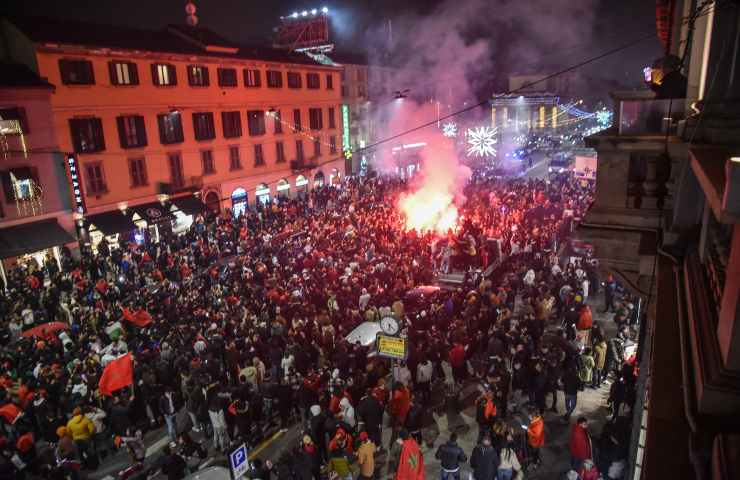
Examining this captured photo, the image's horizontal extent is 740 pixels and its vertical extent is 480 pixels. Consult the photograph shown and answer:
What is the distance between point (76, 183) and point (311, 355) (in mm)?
17697

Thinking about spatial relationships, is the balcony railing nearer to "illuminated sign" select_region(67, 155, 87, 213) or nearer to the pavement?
the pavement

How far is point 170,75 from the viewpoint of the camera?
2820 cm

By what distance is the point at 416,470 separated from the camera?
25.5 feet

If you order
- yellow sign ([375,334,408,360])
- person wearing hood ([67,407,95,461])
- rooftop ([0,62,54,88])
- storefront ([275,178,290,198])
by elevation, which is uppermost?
rooftop ([0,62,54,88])

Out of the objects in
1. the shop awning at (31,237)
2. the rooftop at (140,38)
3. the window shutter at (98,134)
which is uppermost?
the rooftop at (140,38)

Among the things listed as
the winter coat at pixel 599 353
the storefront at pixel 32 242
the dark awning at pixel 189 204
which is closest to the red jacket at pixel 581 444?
the winter coat at pixel 599 353

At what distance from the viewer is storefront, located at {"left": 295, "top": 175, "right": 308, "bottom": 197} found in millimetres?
38619

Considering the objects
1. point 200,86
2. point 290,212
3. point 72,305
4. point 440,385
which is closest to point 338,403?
point 440,385

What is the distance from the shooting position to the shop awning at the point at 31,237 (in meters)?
20.6

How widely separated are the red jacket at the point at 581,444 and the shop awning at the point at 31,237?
22.1 meters

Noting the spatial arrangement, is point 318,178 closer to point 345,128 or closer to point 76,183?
point 345,128

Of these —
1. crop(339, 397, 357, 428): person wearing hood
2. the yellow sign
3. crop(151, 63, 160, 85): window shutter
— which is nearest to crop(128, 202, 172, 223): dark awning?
crop(151, 63, 160, 85): window shutter

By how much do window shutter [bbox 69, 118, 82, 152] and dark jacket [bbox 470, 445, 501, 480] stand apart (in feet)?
78.7

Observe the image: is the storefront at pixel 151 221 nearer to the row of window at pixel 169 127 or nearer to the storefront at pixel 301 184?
the row of window at pixel 169 127
